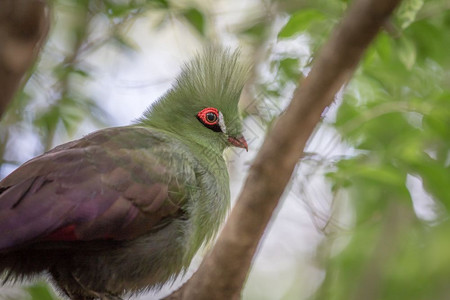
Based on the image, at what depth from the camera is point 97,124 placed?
3.57m

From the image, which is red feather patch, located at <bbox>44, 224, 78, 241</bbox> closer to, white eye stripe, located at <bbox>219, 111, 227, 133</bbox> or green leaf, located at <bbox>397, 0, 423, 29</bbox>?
white eye stripe, located at <bbox>219, 111, 227, 133</bbox>

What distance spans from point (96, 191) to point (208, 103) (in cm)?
75

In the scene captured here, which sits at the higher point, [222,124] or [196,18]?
[196,18]

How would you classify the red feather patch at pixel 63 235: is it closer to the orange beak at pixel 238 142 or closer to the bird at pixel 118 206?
the bird at pixel 118 206

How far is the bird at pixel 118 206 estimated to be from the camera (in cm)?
228

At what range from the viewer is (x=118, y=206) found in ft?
7.68

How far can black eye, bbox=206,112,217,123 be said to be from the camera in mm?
2900

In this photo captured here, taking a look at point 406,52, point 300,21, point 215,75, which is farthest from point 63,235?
point 406,52

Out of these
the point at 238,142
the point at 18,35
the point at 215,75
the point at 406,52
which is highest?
the point at 406,52

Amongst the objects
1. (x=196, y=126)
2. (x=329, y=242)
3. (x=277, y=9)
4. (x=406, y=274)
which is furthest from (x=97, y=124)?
(x=406, y=274)

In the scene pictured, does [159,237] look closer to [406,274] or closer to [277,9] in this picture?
[277,9]

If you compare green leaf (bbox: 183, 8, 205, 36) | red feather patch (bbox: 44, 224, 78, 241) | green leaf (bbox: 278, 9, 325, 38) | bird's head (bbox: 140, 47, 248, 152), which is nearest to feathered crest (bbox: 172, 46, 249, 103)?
bird's head (bbox: 140, 47, 248, 152)

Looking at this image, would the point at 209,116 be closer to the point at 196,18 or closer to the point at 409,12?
the point at 196,18

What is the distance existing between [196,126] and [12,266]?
3.04 feet
